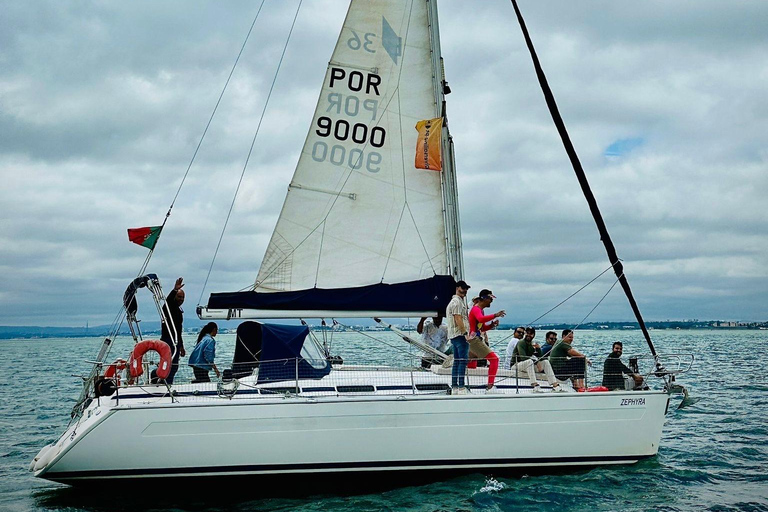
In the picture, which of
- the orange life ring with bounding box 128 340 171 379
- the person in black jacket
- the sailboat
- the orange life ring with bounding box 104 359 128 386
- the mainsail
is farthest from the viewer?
the mainsail

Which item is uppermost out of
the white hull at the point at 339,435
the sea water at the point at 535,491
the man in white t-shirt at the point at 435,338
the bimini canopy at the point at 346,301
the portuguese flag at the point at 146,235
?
the portuguese flag at the point at 146,235

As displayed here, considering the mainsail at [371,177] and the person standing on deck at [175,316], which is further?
the mainsail at [371,177]

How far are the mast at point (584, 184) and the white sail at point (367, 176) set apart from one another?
1697 millimetres

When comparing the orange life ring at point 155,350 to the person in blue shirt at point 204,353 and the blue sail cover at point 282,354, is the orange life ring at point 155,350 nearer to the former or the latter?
the person in blue shirt at point 204,353

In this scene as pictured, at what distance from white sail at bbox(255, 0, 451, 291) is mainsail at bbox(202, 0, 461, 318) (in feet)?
0.06

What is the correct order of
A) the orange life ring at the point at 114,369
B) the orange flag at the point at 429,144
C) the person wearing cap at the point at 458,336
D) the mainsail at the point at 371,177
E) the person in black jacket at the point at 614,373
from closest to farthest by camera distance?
the person wearing cap at the point at 458,336 → the orange life ring at the point at 114,369 → the person in black jacket at the point at 614,373 → the orange flag at the point at 429,144 → the mainsail at the point at 371,177

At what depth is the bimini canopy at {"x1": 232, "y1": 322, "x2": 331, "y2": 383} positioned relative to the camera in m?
10.9

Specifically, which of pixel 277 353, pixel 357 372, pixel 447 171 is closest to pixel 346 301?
pixel 357 372

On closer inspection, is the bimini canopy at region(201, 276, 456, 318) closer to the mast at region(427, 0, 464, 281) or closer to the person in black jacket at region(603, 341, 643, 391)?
the mast at region(427, 0, 464, 281)

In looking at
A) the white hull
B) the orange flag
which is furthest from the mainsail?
Result: the white hull

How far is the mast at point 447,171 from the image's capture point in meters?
12.8

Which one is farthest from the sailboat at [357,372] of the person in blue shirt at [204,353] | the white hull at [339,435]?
the person in blue shirt at [204,353]

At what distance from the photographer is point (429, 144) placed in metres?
12.5

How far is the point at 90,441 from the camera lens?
31.6ft
